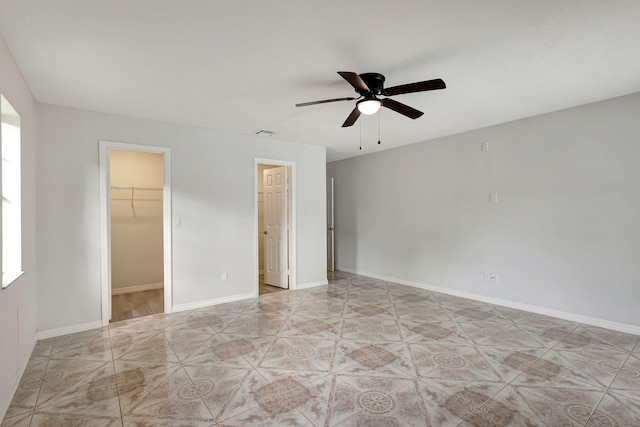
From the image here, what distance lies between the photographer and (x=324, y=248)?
5.79 metres

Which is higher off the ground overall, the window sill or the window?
the window

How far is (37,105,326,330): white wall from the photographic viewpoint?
11.3ft

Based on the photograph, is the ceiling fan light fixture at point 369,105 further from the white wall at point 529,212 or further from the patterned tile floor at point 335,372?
the white wall at point 529,212

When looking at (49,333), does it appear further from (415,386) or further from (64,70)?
(415,386)

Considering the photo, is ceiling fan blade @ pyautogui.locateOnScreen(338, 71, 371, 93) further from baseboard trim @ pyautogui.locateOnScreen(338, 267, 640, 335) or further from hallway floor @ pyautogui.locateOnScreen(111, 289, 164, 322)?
hallway floor @ pyautogui.locateOnScreen(111, 289, 164, 322)

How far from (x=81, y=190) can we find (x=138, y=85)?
1.48 m

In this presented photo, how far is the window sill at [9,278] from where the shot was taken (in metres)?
2.20

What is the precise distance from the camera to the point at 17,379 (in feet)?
8.00

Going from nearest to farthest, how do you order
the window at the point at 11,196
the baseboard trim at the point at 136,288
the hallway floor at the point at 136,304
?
the window at the point at 11,196 → the hallway floor at the point at 136,304 → the baseboard trim at the point at 136,288

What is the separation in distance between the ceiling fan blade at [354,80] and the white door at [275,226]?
10.1 ft

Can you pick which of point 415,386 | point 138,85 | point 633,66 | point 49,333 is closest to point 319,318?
point 415,386

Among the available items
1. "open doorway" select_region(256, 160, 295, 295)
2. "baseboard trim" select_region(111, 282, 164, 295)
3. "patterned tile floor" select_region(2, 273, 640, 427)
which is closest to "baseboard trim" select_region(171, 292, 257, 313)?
"patterned tile floor" select_region(2, 273, 640, 427)

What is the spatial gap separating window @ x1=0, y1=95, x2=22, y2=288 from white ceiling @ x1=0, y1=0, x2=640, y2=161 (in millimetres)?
512

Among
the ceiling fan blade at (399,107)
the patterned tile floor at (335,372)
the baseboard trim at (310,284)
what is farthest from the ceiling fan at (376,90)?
the baseboard trim at (310,284)
